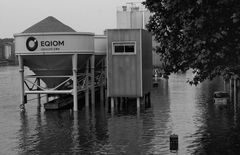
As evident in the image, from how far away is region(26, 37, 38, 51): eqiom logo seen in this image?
44.0 m

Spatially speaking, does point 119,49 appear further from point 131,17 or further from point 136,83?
point 131,17

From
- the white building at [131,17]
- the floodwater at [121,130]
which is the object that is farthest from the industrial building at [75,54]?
the white building at [131,17]

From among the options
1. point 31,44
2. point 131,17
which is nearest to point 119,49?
point 31,44

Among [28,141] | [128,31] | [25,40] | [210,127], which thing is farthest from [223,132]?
[25,40]

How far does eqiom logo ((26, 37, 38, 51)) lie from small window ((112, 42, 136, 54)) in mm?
8159

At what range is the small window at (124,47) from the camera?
4438cm

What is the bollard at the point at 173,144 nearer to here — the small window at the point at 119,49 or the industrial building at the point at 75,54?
the industrial building at the point at 75,54

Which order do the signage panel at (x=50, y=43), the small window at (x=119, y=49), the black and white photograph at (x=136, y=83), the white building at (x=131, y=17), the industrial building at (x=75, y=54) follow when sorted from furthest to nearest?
the white building at (x=131, y=17) < the small window at (x=119, y=49) < the industrial building at (x=75, y=54) < the signage panel at (x=50, y=43) < the black and white photograph at (x=136, y=83)

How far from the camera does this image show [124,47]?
44.5 meters

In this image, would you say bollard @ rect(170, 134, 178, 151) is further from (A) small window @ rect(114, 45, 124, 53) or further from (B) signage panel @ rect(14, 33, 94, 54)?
(B) signage panel @ rect(14, 33, 94, 54)

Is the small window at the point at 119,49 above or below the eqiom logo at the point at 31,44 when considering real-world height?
below

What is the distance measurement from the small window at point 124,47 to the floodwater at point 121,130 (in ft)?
20.7

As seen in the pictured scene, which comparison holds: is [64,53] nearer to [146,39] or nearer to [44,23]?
[44,23]

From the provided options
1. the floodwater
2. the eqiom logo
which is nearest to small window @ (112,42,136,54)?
the floodwater
